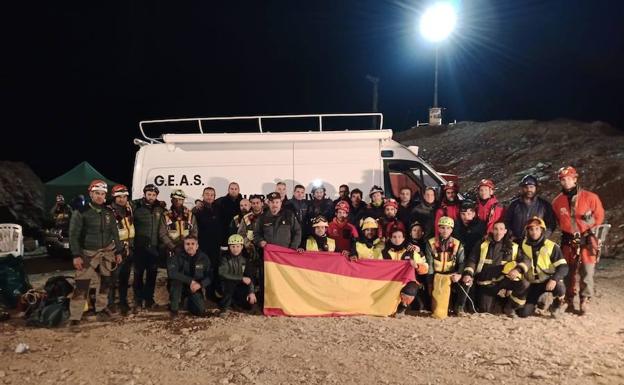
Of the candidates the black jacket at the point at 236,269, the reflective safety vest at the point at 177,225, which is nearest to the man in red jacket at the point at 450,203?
the black jacket at the point at 236,269

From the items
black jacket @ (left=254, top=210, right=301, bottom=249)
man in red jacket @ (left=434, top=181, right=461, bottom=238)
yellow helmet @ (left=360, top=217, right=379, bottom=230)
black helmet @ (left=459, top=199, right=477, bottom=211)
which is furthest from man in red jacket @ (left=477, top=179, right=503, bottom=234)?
black jacket @ (left=254, top=210, right=301, bottom=249)

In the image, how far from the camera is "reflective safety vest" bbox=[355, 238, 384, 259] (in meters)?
6.86

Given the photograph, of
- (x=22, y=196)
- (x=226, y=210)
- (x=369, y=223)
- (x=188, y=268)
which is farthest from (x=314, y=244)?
(x=22, y=196)

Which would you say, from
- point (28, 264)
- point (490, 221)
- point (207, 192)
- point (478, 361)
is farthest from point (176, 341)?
point (28, 264)

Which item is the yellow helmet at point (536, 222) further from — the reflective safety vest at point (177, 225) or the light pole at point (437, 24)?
the light pole at point (437, 24)

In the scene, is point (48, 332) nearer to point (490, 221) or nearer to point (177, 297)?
point (177, 297)

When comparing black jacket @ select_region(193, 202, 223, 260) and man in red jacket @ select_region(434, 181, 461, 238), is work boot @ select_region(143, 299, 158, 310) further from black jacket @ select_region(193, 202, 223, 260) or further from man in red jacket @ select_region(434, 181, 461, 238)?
man in red jacket @ select_region(434, 181, 461, 238)

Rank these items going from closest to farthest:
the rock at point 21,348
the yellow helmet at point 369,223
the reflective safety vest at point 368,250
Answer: the rock at point 21,348, the reflective safety vest at point 368,250, the yellow helmet at point 369,223

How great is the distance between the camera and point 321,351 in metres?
5.05

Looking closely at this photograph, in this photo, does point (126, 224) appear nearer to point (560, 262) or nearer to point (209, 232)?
point (209, 232)

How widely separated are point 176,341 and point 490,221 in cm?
458

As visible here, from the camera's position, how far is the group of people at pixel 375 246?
6.38 metres

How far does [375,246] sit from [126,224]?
3473mm

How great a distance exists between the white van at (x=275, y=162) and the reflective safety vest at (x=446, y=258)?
1766 mm
